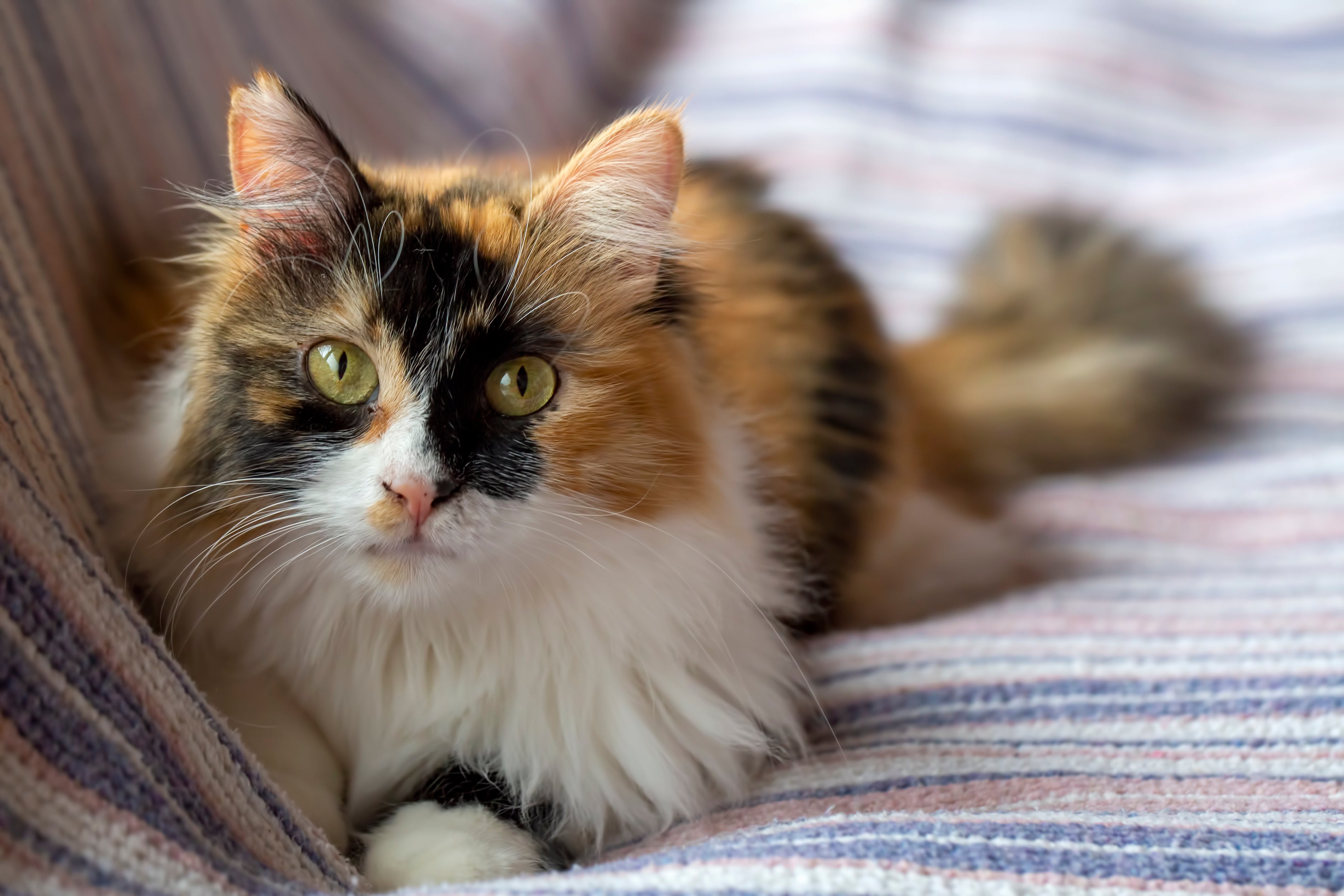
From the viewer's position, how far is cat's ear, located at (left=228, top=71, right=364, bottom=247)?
0.85 meters

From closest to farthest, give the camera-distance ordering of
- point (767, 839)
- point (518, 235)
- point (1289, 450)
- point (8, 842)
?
point (8, 842) < point (767, 839) < point (518, 235) < point (1289, 450)

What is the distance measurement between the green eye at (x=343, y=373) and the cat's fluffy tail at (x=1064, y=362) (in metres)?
0.95

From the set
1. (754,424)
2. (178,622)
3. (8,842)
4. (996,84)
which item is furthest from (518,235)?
(996,84)

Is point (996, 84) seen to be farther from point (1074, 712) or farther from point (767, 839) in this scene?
point (767, 839)

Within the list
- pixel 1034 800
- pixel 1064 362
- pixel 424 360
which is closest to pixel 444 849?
pixel 424 360

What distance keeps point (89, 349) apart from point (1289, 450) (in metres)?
1.67

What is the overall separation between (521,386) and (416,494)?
141mm

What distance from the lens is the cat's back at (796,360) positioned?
1.19 metres

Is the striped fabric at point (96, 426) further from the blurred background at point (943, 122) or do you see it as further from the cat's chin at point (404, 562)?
the cat's chin at point (404, 562)

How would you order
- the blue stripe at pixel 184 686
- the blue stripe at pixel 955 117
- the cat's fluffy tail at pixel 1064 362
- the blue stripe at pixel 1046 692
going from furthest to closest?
the blue stripe at pixel 955 117 < the cat's fluffy tail at pixel 1064 362 < the blue stripe at pixel 1046 692 < the blue stripe at pixel 184 686

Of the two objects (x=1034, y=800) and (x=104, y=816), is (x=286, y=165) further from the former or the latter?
(x=1034, y=800)

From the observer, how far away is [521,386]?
2.92 ft

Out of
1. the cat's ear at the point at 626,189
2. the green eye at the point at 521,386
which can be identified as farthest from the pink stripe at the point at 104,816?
the cat's ear at the point at 626,189

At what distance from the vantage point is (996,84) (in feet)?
7.30
